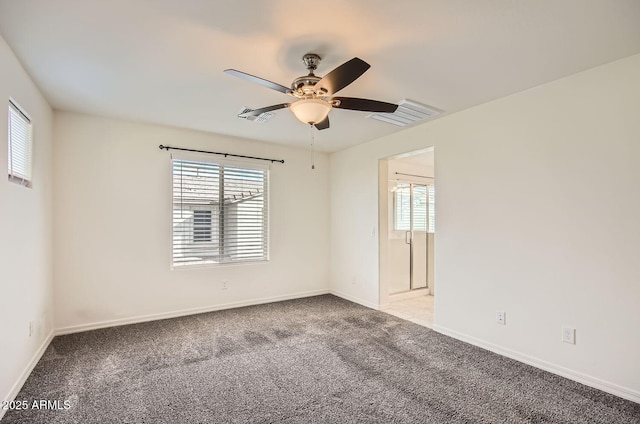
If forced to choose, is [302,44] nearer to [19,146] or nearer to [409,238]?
[19,146]

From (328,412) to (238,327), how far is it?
193 cm

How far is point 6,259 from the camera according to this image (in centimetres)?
217

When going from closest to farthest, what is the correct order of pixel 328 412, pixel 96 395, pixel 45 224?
pixel 328 412, pixel 96 395, pixel 45 224

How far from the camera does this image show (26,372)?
2529 mm

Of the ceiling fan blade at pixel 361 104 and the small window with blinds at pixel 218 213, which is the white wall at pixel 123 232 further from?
the ceiling fan blade at pixel 361 104

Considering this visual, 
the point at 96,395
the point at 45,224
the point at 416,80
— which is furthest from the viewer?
the point at 45,224

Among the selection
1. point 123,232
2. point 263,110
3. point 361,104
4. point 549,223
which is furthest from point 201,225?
point 549,223

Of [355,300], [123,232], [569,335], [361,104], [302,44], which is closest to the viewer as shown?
[302,44]

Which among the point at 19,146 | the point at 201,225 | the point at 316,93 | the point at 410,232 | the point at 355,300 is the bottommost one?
the point at 355,300

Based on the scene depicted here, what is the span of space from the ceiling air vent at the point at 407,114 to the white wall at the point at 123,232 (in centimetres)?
196

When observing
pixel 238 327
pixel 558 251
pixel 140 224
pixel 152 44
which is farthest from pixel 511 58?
pixel 140 224

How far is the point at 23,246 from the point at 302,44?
2633 millimetres

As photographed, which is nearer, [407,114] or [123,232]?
[407,114]

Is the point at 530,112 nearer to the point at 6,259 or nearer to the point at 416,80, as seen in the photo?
the point at 416,80
